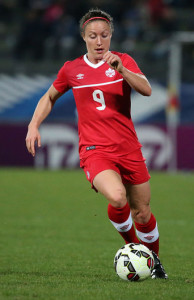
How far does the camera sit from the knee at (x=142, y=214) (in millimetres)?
6113

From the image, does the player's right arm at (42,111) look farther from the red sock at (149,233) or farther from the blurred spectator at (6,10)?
the blurred spectator at (6,10)

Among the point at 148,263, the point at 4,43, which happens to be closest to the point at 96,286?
the point at 148,263

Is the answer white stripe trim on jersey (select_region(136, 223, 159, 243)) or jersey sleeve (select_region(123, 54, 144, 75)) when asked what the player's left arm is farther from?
white stripe trim on jersey (select_region(136, 223, 159, 243))

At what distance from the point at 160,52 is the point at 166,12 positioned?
2106mm

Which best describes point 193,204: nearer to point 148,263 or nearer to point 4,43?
point 148,263

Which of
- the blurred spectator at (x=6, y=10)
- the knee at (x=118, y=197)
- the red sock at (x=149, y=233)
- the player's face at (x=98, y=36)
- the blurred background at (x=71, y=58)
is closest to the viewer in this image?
the knee at (x=118, y=197)

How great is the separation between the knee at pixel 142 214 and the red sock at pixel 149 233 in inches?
2.0

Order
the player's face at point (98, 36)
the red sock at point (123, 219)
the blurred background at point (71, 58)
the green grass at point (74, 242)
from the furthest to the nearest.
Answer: the blurred background at point (71, 58) → the player's face at point (98, 36) → the red sock at point (123, 219) → the green grass at point (74, 242)

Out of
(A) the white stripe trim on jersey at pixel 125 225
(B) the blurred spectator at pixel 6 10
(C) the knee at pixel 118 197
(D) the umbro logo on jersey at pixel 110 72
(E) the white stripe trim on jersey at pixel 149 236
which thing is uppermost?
(D) the umbro logo on jersey at pixel 110 72

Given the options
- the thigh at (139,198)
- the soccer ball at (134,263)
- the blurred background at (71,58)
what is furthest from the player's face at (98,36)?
the blurred background at (71,58)

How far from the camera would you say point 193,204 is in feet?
41.7

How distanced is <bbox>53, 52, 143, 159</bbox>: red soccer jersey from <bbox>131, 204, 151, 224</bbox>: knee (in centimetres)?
51

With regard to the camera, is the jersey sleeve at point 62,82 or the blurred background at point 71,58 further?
the blurred background at point 71,58

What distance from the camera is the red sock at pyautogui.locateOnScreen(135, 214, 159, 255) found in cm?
623
